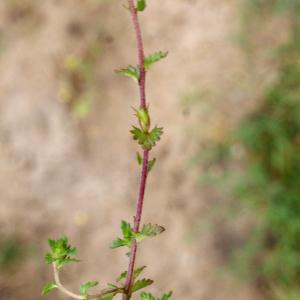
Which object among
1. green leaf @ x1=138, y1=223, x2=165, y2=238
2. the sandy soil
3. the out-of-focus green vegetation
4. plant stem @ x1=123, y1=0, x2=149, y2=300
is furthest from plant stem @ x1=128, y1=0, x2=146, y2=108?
the sandy soil

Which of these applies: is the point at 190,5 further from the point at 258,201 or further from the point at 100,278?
the point at 100,278

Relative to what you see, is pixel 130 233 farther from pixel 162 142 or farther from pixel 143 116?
pixel 162 142

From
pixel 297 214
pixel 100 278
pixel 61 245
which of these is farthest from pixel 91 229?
pixel 61 245

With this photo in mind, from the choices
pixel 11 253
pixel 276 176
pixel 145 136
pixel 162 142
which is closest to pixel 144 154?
pixel 145 136

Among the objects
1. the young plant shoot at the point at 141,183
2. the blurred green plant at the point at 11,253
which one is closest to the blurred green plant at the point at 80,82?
the blurred green plant at the point at 11,253

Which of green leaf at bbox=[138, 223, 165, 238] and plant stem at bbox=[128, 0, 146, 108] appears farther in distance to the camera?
green leaf at bbox=[138, 223, 165, 238]

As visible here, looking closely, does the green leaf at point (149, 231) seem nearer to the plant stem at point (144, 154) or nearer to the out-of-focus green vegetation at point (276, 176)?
the plant stem at point (144, 154)

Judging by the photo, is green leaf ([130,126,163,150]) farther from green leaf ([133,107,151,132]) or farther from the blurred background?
the blurred background
